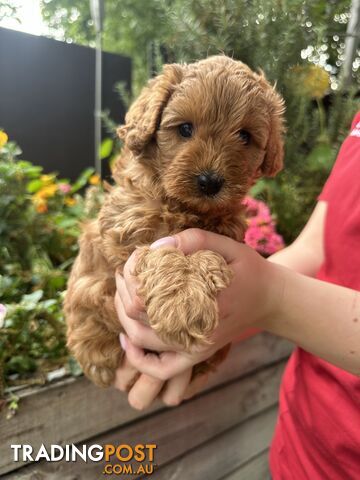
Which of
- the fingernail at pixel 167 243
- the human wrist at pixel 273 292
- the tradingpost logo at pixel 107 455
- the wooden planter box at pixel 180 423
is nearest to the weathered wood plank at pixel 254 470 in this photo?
the wooden planter box at pixel 180 423

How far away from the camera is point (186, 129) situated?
1112 mm

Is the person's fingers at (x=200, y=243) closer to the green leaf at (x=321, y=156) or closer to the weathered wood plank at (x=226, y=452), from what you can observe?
the green leaf at (x=321, y=156)

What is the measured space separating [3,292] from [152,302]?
0.92 meters

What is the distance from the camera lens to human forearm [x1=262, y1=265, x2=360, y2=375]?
107 cm

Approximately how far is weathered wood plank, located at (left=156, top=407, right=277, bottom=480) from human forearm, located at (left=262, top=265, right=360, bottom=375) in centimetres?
107

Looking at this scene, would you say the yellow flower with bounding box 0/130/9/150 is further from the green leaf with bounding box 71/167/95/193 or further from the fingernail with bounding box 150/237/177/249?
the fingernail with bounding box 150/237/177/249

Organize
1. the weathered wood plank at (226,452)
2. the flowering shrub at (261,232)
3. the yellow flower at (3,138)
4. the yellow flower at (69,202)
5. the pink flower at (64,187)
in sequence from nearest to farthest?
the yellow flower at (3,138), the weathered wood plank at (226,452), the flowering shrub at (261,232), the pink flower at (64,187), the yellow flower at (69,202)

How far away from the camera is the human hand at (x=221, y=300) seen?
1028 millimetres

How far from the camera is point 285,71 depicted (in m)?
1.36

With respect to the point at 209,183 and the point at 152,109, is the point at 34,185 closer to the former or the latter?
the point at 152,109

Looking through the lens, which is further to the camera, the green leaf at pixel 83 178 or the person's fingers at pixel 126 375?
the green leaf at pixel 83 178

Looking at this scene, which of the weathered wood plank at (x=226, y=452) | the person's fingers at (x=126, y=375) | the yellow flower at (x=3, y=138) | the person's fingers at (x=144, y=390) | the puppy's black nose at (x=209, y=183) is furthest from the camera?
the weathered wood plank at (x=226, y=452)

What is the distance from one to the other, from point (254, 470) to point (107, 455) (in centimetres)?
97

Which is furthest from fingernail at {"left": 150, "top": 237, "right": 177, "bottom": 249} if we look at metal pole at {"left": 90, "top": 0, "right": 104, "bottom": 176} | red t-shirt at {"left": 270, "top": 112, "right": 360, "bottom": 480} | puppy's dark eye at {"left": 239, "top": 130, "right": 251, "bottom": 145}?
metal pole at {"left": 90, "top": 0, "right": 104, "bottom": 176}
